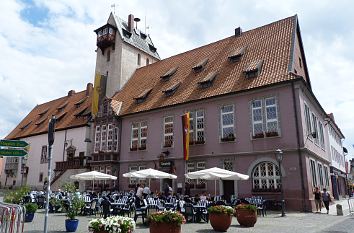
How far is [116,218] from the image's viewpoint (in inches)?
314

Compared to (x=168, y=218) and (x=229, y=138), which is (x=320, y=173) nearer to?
(x=229, y=138)

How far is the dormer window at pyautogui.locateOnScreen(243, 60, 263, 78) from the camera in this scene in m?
23.5

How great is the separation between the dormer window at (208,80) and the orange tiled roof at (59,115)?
1648 cm

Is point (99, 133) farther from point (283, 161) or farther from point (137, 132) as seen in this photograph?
point (283, 161)

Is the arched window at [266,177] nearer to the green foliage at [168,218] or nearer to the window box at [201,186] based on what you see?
the window box at [201,186]

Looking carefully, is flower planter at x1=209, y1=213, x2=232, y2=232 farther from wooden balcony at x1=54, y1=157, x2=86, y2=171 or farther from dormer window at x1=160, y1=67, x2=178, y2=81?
wooden balcony at x1=54, y1=157, x2=86, y2=171

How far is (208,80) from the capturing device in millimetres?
26078

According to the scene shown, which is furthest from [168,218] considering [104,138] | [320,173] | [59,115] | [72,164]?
[59,115]

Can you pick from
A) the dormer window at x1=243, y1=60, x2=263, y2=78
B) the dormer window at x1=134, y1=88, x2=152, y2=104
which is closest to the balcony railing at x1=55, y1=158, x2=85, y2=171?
the dormer window at x1=134, y1=88, x2=152, y2=104

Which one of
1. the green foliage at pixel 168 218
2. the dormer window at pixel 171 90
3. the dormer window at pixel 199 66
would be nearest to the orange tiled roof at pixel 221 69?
the dormer window at pixel 199 66

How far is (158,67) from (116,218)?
29.3 meters

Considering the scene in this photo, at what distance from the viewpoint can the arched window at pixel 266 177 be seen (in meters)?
20.6

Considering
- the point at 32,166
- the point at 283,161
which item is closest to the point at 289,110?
the point at 283,161

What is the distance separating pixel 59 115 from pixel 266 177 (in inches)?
1264
